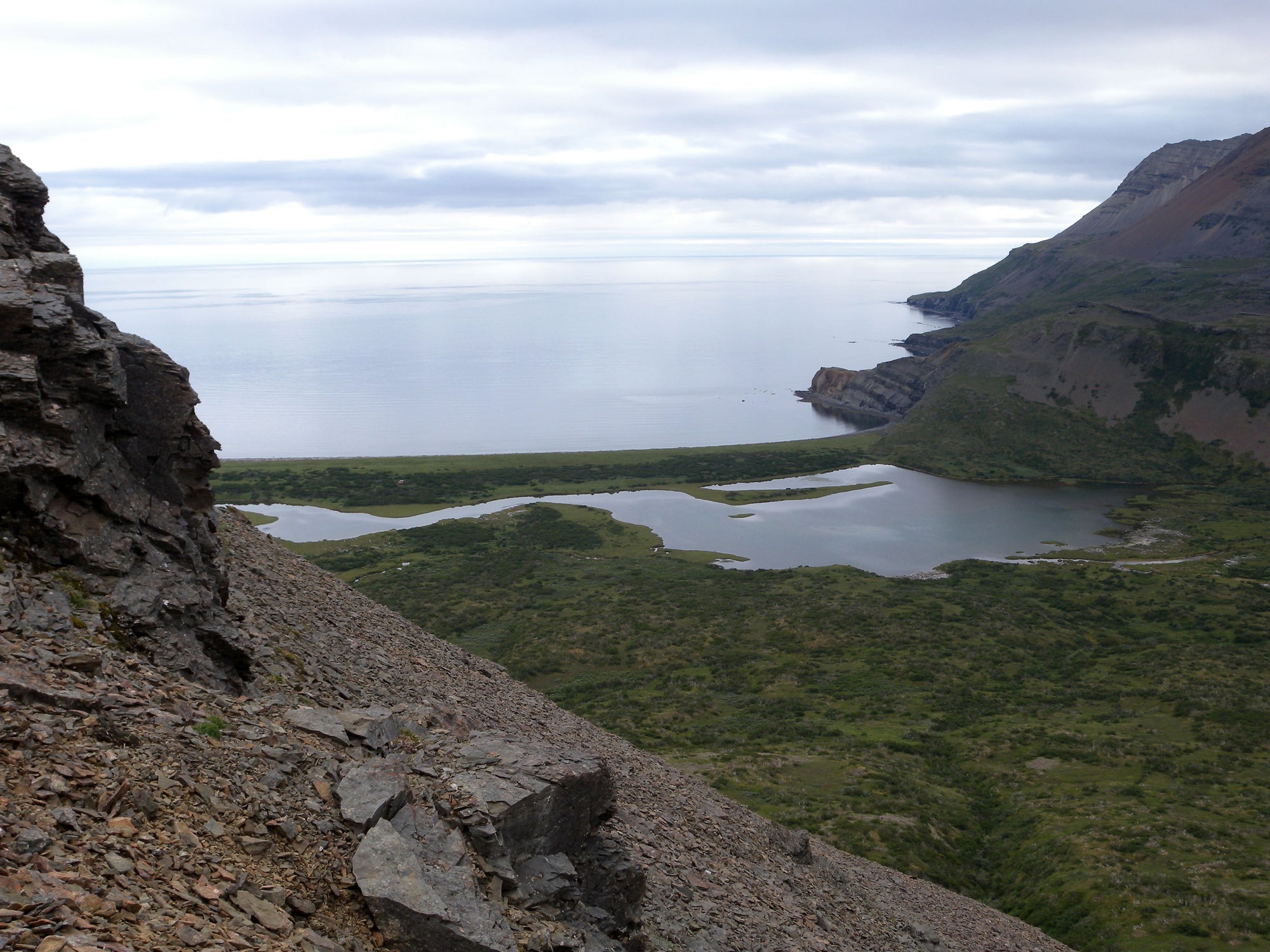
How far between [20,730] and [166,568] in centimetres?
624

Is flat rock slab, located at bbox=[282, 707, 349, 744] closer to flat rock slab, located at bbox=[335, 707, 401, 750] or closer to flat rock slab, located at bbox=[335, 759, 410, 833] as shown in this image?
flat rock slab, located at bbox=[335, 707, 401, 750]

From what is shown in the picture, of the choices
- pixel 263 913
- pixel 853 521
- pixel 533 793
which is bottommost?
pixel 853 521

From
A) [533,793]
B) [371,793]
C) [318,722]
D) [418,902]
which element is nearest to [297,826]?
[371,793]

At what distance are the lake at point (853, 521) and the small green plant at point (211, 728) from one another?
278ft

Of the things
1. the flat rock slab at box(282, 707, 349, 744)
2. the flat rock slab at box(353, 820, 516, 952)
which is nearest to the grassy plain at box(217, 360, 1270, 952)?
the flat rock slab at box(282, 707, 349, 744)

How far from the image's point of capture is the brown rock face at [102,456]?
14391 millimetres

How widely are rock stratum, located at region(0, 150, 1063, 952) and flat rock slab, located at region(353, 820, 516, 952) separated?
35 millimetres

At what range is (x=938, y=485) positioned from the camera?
142625 millimetres

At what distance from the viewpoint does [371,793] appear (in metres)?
12.7

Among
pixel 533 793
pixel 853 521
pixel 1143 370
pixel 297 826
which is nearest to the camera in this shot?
pixel 297 826

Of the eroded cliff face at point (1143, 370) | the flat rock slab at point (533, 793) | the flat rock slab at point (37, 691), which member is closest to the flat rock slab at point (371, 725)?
the flat rock slab at point (533, 793)

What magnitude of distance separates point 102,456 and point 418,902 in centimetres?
1022

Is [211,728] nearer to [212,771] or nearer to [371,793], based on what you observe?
[212,771]

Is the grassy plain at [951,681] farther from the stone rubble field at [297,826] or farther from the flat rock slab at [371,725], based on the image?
the flat rock slab at [371,725]
